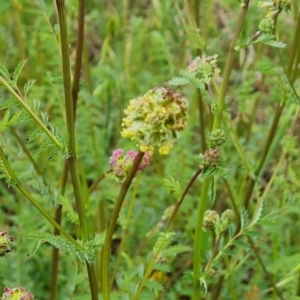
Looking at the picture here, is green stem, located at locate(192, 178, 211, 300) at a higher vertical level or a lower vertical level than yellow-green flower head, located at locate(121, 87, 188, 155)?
lower

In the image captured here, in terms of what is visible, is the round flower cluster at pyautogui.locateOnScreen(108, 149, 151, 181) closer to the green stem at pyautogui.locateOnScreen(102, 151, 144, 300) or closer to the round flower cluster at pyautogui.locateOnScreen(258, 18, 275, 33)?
the green stem at pyautogui.locateOnScreen(102, 151, 144, 300)

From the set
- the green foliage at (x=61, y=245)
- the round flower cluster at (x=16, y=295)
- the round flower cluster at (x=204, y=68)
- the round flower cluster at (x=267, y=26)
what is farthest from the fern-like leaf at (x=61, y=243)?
the round flower cluster at (x=267, y=26)

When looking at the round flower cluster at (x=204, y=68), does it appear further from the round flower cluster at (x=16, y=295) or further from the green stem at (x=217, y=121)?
the round flower cluster at (x=16, y=295)

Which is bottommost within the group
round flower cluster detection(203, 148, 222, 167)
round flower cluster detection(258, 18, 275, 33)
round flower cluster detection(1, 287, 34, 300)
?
round flower cluster detection(1, 287, 34, 300)

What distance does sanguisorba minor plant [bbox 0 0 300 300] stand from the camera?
2.80 feet

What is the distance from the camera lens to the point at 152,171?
2084mm

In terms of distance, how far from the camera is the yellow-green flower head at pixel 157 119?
0.71 metres

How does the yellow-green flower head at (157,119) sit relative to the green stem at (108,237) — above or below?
above

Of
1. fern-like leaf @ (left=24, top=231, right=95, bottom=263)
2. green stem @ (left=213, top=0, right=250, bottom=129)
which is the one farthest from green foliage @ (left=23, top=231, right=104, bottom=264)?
Result: green stem @ (left=213, top=0, right=250, bottom=129)

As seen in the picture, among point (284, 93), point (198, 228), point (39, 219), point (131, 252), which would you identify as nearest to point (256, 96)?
point (284, 93)

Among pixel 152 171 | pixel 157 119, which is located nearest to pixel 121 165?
pixel 157 119

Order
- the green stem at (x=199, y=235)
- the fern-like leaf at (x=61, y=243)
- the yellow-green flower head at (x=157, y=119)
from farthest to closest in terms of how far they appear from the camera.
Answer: the green stem at (x=199, y=235) → the fern-like leaf at (x=61, y=243) → the yellow-green flower head at (x=157, y=119)

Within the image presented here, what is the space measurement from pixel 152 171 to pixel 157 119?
1384 millimetres

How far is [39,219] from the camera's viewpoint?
5.49ft
